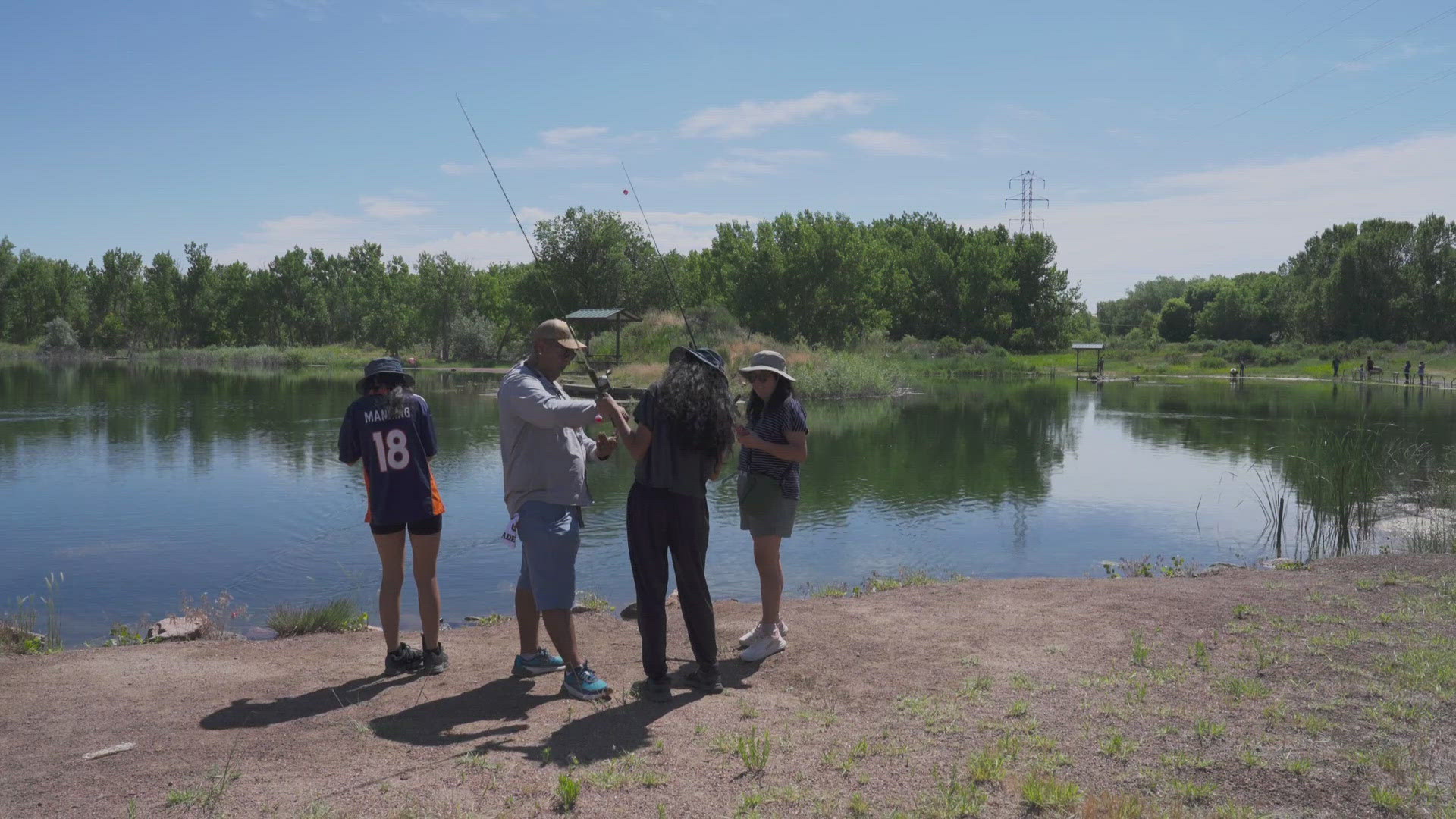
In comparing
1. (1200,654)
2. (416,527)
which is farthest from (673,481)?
(1200,654)

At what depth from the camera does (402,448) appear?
17.9ft

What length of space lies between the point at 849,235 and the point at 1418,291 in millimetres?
41774

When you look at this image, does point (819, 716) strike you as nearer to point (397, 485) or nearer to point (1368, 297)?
point (397, 485)

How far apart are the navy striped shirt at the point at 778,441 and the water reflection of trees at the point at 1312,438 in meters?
8.85

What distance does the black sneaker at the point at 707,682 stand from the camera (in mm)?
5215

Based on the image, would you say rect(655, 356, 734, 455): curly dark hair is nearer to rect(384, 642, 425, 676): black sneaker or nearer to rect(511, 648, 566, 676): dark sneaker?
rect(511, 648, 566, 676): dark sneaker

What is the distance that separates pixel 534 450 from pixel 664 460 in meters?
0.69

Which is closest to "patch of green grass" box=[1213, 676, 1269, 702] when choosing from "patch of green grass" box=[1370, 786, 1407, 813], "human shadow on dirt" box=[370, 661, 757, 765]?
"patch of green grass" box=[1370, 786, 1407, 813]

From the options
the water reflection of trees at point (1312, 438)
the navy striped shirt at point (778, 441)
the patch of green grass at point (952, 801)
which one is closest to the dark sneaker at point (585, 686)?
the navy striped shirt at point (778, 441)

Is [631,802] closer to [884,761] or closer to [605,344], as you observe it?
[884,761]

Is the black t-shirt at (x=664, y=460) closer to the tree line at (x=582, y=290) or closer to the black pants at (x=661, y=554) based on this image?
the black pants at (x=661, y=554)

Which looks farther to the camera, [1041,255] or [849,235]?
[1041,255]

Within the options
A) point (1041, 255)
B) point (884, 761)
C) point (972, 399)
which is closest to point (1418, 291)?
point (1041, 255)

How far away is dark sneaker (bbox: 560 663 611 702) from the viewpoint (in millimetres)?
4996
